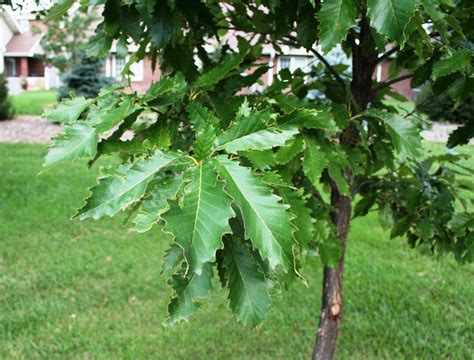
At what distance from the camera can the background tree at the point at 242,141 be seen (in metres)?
0.98

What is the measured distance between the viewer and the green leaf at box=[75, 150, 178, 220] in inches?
40.7

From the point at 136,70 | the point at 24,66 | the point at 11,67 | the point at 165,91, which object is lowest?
the point at 11,67

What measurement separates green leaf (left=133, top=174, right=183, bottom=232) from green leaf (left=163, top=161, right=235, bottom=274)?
0.05 m

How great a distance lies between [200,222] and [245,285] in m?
0.23

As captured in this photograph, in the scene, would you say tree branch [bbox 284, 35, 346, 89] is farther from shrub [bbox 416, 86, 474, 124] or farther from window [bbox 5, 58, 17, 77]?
window [bbox 5, 58, 17, 77]

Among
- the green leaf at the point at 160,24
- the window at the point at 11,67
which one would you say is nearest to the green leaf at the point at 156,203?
the green leaf at the point at 160,24

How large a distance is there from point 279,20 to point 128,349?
2.81 metres

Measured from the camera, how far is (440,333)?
4.25 meters

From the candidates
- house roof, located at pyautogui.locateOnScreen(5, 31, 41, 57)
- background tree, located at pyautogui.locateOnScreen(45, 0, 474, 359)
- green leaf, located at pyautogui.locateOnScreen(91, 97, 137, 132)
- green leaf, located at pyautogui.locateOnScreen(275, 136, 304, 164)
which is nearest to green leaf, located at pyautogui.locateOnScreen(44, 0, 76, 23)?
background tree, located at pyautogui.locateOnScreen(45, 0, 474, 359)

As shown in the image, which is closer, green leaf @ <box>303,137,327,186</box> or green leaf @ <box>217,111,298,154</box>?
green leaf @ <box>217,111,298,154</box>

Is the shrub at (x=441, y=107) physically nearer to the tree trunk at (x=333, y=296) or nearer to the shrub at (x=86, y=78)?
the tree trunk at (x=333, y=296)

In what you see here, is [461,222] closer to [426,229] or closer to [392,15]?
[426,229]

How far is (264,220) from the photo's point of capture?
0.97 metres

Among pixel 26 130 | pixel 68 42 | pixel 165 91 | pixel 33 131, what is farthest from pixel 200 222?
pixel 68 42
